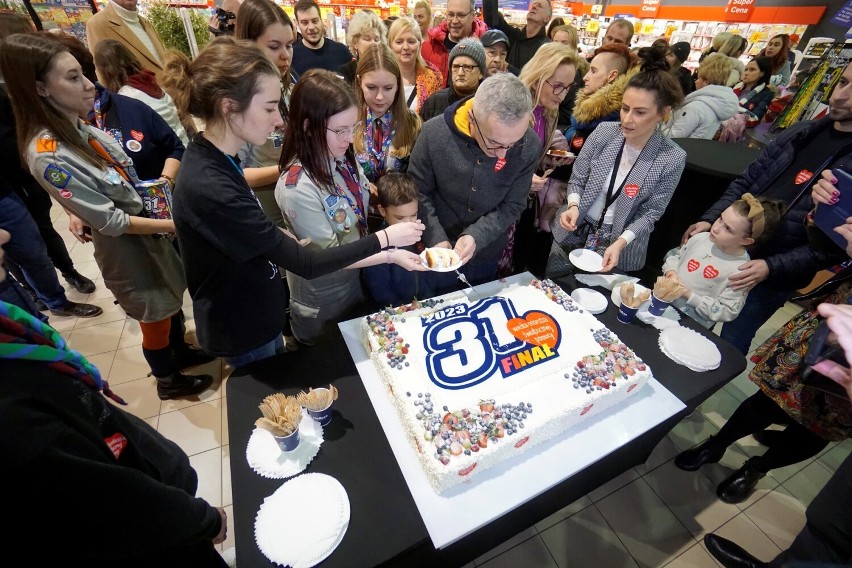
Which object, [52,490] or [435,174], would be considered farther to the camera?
[435,174]

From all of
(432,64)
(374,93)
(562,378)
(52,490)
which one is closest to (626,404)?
(562,378)

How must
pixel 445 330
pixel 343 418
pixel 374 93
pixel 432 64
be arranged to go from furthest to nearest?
pixel 432 64 < pixel 374 93 < pixel 445 330 < pixel 343 418

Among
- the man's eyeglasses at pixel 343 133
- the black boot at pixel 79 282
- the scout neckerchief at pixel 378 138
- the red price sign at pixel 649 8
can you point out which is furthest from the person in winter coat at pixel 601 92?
the red price sign at pixel 649 8

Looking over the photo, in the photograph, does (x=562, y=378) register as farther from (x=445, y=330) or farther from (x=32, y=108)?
(x=32, y=108)

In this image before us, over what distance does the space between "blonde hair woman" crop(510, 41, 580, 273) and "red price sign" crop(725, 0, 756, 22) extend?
7.23 meters

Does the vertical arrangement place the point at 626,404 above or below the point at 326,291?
below

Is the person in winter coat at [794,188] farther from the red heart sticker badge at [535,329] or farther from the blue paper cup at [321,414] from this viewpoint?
the blue paper cup at [321,414]

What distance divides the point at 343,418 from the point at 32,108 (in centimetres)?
184

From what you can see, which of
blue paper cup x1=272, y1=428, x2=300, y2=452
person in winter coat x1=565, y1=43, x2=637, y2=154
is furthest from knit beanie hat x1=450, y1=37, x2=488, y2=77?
blue paper cup x1=272, y1=428, x2=300, y2=452

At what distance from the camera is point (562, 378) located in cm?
151

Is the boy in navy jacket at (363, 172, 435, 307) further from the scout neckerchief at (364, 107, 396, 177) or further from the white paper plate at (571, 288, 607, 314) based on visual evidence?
the white paper plate at (571, 288, 607, 314)

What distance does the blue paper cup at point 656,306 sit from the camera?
189 cm

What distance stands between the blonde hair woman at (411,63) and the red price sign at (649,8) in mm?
8202

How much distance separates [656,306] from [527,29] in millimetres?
3763
